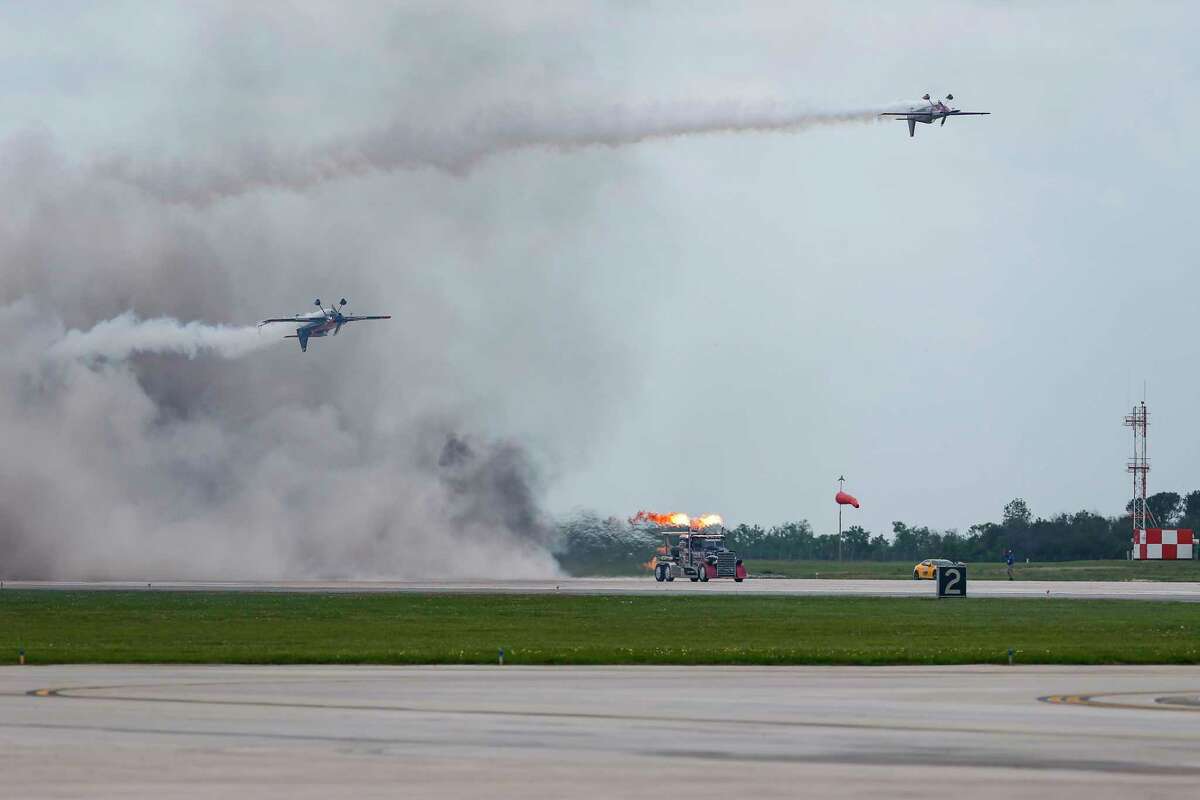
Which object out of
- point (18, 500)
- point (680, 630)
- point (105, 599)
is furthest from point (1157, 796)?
point (18, 500)

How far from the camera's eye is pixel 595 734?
2386cm

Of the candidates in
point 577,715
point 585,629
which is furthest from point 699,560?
point 577,715

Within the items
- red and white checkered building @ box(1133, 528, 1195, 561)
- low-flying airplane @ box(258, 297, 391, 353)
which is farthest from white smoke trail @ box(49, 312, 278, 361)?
red and white checkered building @ box(1133, 528, 1195, 561)

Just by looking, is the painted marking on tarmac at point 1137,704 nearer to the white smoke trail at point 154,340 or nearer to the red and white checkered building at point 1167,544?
the white smoke trail at point 154,340

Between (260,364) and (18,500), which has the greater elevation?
(260,364)

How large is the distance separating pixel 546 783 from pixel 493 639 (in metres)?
30.2

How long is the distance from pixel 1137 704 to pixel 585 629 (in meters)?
27.5

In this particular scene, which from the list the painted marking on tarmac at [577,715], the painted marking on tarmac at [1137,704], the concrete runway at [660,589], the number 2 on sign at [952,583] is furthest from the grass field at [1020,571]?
the painted marking on tarmac at [577,715]

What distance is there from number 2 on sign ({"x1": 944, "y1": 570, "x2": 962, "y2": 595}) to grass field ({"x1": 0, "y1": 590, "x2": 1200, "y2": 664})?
197cm

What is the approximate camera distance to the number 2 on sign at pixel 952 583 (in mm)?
80250

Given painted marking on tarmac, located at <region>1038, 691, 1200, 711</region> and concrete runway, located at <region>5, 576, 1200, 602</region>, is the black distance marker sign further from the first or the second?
painted marking on tarmac, located at <region>1038, 691, 1200, 711</region>

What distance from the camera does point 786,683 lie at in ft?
109

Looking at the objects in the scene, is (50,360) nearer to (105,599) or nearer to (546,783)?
(105,599)

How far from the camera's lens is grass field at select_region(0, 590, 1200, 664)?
41219 millimetres
